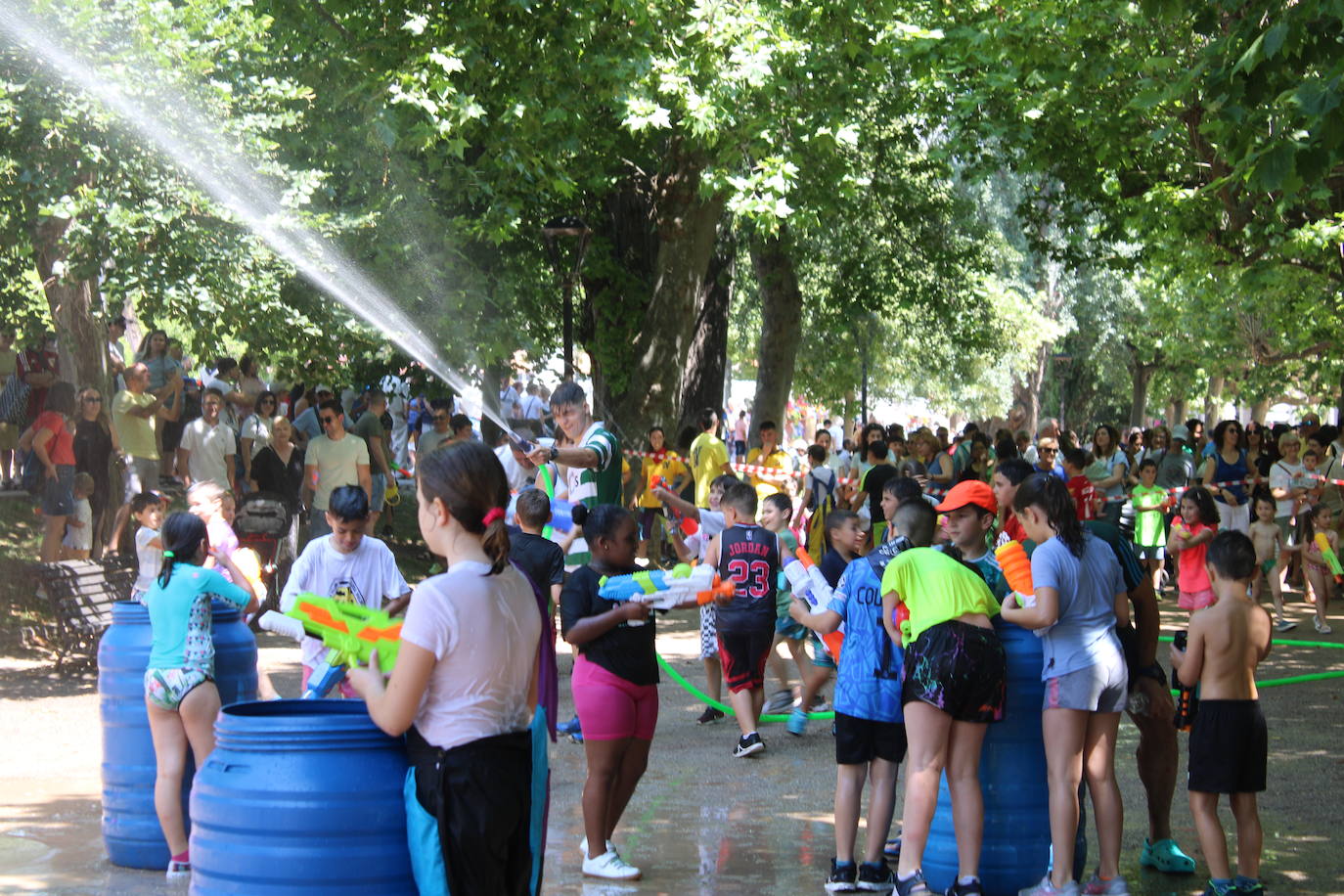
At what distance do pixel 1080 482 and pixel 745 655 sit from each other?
730 centimetres

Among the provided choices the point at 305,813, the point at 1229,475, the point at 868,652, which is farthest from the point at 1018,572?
the point at 1229,475

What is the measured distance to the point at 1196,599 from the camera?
1185 cm

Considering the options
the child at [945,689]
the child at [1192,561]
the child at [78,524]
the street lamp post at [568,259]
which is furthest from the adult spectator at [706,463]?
the child at [945,689]

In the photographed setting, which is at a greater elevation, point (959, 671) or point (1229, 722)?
point (959, 671)

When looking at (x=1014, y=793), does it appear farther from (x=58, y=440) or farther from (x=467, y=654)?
(x=58, y=440)

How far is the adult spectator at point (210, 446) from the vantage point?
14.5 meters

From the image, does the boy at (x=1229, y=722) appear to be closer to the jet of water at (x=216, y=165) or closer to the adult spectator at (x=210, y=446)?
the jet of water at (x=216, y=165)

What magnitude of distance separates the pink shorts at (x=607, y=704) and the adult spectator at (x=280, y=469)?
8.96 metres

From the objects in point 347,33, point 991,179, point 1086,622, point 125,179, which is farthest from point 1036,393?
point 1086,622

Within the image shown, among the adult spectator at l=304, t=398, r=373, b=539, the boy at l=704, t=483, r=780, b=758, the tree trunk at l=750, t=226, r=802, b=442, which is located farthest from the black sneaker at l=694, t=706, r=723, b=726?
the tree trunk at l=750, t=226, r=802, b=442

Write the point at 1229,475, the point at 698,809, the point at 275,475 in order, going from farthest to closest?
the point at 1229,475, the point at 275,475, the point at 698,809

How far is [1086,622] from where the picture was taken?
578 centimetres

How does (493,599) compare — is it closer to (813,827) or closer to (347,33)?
(813,827)

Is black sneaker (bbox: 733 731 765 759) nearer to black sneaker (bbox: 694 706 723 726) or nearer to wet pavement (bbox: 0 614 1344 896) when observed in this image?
wet pavement (bbox: 0 614 1344 896)
